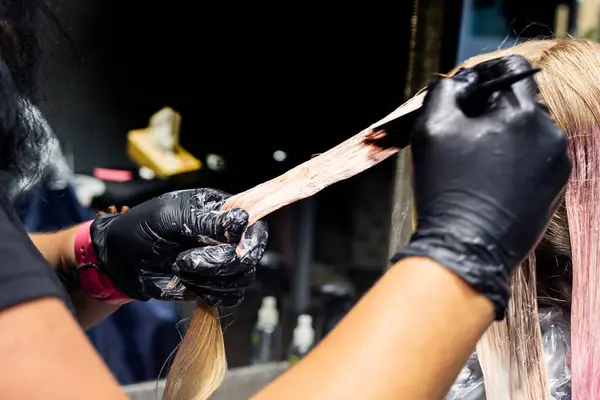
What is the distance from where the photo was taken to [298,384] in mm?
563

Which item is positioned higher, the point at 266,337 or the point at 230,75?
the point at 230,75

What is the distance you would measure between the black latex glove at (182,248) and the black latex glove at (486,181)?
41 cm

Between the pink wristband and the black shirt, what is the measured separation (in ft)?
1.87

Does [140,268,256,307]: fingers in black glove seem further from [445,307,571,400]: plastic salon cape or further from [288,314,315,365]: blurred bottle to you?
[288,314,315,365]: blurred bottle

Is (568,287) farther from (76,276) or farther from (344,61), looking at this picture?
(344,61)

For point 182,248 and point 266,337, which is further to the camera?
point 266,337

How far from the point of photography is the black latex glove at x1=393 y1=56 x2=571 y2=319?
1.95ft

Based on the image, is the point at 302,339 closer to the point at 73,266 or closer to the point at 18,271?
the point at 73,266

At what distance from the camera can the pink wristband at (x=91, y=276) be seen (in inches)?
47.9

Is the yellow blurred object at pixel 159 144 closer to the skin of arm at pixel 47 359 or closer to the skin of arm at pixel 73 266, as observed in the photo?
the skin of arm at pixel 73 266

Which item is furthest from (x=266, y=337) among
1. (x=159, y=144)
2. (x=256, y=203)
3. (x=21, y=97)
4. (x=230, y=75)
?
(x=21, y=97)

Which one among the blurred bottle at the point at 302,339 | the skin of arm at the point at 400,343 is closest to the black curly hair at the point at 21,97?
the skin of arm at the point at 400,343

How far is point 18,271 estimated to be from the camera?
585mm

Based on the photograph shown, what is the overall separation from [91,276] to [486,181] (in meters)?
0.90
